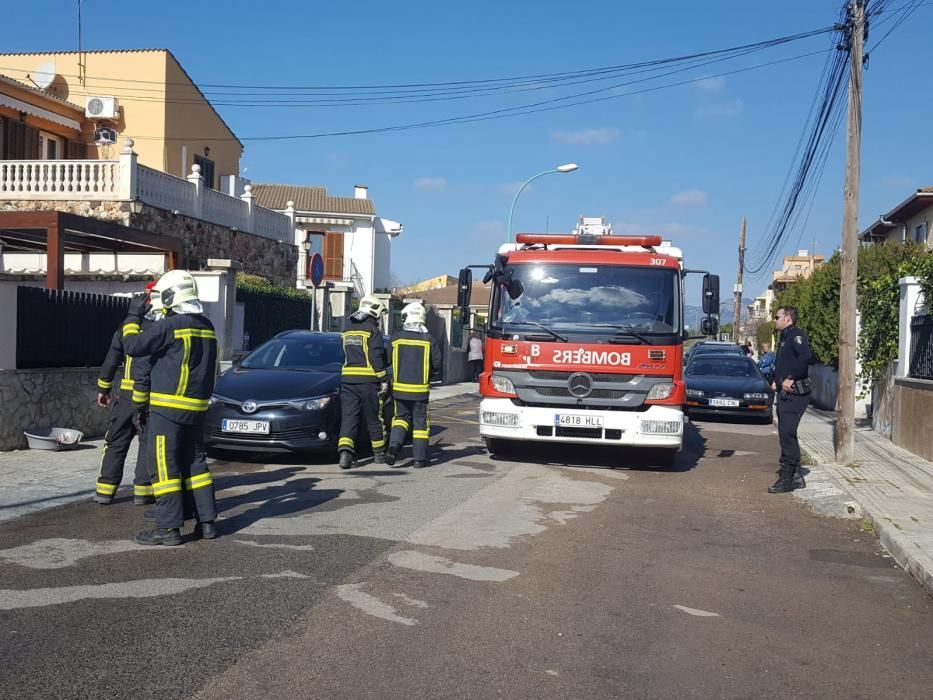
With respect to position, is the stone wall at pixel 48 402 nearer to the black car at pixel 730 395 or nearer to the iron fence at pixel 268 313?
the iron fence at pixel 268 313

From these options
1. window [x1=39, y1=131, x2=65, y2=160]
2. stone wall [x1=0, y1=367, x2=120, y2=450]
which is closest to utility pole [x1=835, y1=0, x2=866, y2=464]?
stone wall [x1=0, y1=367, x2=120, y2=450]

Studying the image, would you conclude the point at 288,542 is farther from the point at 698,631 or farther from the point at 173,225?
the point at 173,225

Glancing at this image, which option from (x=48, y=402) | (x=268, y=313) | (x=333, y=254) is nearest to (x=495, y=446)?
(x=48, y=402)

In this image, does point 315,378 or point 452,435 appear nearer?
point 315,378

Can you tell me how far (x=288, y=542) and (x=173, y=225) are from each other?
18.3 metres

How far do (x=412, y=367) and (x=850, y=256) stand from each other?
594 cm

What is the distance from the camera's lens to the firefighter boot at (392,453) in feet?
37.6

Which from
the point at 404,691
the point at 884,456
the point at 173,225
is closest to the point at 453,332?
the point at 173,225

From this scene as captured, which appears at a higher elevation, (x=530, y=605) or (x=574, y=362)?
(x=574, y=362)

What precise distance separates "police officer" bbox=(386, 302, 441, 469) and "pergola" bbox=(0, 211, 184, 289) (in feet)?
18.8

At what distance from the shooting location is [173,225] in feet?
78.4

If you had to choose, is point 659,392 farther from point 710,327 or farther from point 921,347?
point 921,347

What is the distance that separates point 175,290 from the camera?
6.93m

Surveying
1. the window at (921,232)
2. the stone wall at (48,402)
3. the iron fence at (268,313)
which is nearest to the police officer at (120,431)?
the stone wall at (48,402)
